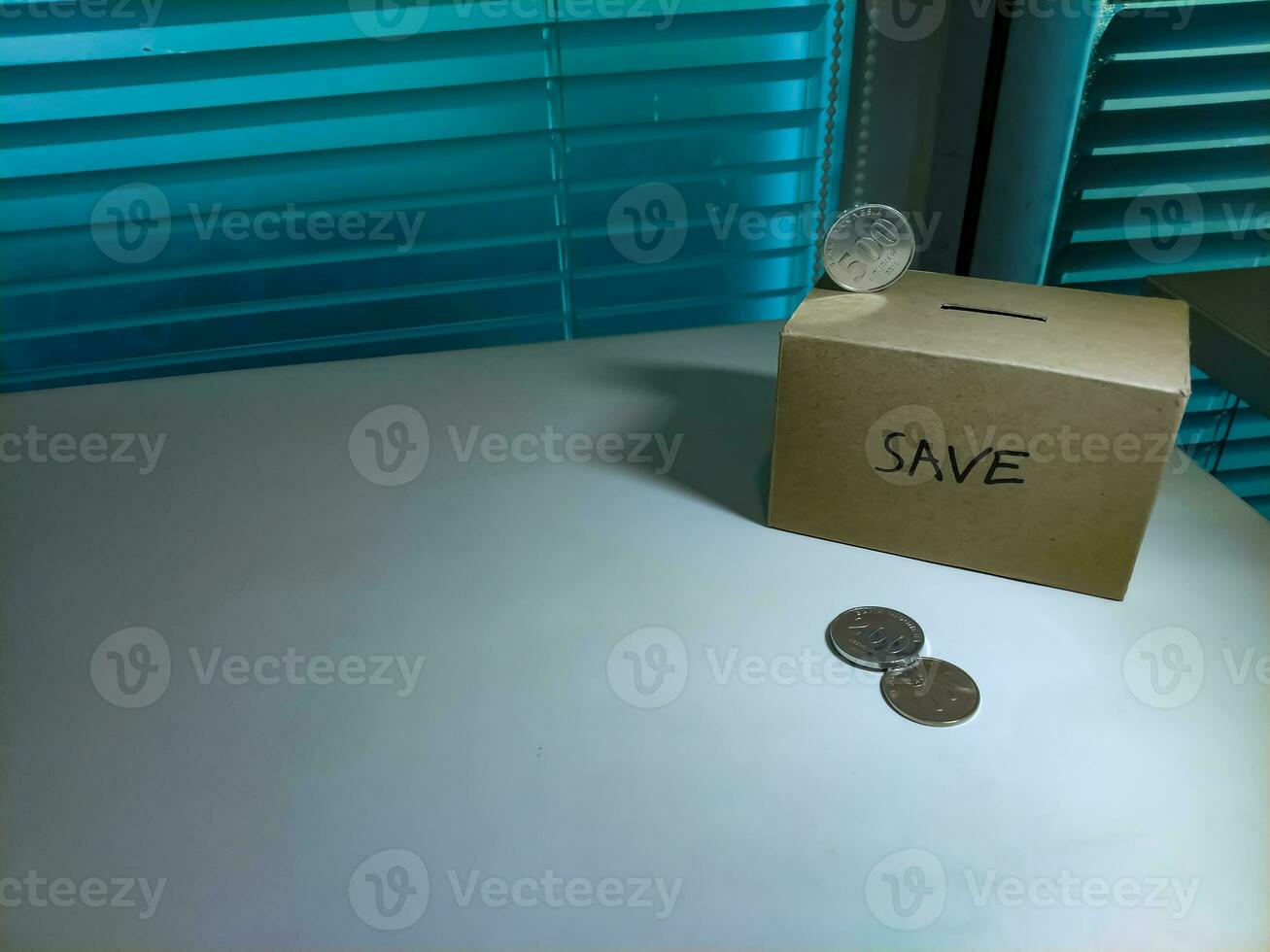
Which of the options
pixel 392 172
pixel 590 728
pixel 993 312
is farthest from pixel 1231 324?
pixel 392 172

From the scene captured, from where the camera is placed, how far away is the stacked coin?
863mm

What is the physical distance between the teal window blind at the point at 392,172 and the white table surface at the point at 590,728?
1.22 feet

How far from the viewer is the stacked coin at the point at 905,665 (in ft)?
2.83

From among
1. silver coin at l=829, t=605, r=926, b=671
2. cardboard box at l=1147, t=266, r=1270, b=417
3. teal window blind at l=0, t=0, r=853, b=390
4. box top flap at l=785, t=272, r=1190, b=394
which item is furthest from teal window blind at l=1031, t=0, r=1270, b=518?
silver coin at l=829, t=605, r=926, b=671

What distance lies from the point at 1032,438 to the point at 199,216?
3.85ft

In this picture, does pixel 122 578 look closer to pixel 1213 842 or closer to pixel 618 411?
pixel 618 411

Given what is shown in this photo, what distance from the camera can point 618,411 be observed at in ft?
4.27

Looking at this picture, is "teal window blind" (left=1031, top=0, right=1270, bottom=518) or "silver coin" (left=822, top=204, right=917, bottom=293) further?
"teal window blind" (left=1031, top=0, right=1270, bottom=518)

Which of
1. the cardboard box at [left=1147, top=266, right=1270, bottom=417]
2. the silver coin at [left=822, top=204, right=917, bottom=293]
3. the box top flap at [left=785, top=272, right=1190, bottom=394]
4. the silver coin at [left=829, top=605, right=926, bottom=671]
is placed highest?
the silver coin at [left=822, top=204, right=917, bottom=293]

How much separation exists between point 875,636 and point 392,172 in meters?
0.97

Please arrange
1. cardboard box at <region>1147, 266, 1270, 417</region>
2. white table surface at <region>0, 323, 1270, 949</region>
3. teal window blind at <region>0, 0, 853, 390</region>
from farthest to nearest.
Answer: teal window blind at <region>0, 0, 853, 390</region>, cardboard box at <region>1147, 266, 1270, 417</region>, white table surface at <region>0, 323, 1270, 949</region>

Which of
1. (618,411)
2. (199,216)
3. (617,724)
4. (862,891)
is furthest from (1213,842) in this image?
(199,216)

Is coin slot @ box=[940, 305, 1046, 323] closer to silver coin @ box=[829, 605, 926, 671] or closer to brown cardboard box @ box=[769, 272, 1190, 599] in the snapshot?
brown cardboard box @ box=[769, 272, 1190, 599]

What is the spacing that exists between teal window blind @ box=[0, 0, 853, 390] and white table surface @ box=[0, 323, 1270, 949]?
373 mm
